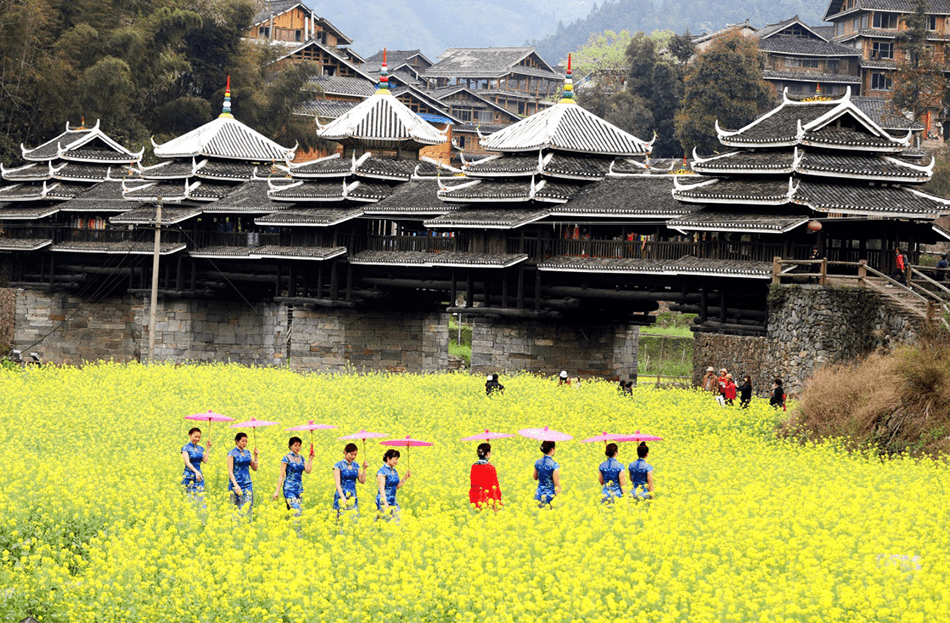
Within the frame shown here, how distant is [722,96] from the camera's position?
2680 inches

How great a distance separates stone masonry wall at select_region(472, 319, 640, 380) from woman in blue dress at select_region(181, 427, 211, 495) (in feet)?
73.8

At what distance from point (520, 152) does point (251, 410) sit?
16529 mm

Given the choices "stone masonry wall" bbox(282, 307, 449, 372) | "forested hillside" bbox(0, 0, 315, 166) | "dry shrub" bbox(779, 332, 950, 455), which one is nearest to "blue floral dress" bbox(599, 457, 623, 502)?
"dry shrub" bbox(779, 332, 950, 455)

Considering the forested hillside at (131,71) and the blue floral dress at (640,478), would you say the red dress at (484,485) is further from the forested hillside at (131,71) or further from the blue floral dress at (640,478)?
the forested hillside at (131,71)

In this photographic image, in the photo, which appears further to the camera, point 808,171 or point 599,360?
point 599,360

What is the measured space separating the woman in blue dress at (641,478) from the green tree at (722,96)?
52.3 m

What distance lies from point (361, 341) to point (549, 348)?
8.26m

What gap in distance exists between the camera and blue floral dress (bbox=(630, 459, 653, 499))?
17391 mm

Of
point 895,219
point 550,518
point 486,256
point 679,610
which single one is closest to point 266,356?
point 486,256

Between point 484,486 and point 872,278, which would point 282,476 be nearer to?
point 484,486

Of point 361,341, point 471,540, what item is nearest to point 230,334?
point 361,341

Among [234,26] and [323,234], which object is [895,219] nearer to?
[323,234]

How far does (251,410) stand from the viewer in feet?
92.7

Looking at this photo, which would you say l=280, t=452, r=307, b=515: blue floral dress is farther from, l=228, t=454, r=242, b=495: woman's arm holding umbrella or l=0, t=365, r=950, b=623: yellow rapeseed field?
l=228, t=454, r=242, b=495: woman's arm holding umbrella
